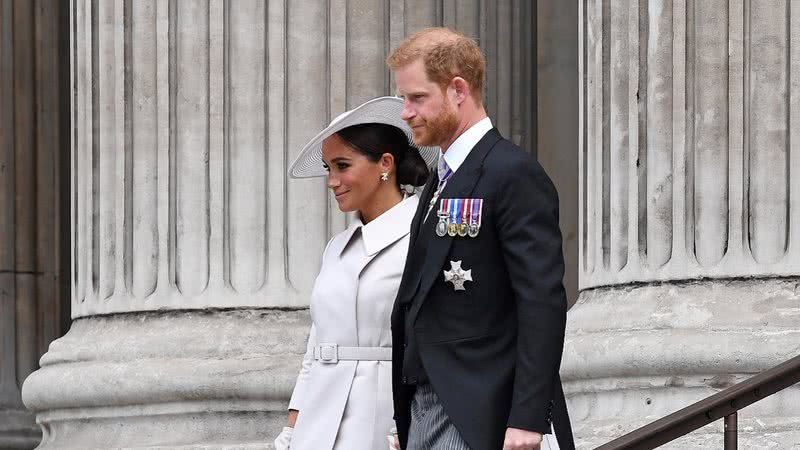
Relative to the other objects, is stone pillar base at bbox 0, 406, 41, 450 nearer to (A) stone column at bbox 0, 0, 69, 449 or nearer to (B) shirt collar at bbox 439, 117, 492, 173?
(A) stone column at bbox 0, 0, 69, 449

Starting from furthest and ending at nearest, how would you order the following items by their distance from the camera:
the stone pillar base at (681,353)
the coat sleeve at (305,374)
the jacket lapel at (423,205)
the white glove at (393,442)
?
the stone pillar base at (681,353) → the coat sleeve at (305,374) → the white glove at (393,442) → the jacket lapel at (423,205)

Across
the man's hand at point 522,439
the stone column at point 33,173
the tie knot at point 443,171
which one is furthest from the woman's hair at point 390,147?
the stone column at point 33,173

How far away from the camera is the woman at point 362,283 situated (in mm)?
5539

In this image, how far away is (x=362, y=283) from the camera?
5570mm

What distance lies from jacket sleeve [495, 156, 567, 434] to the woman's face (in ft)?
3.01

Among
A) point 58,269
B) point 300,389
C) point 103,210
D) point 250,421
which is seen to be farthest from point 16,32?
point 300,389

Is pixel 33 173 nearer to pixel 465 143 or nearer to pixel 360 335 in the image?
pixel 360 335

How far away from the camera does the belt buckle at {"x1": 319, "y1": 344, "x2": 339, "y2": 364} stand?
5.59 m

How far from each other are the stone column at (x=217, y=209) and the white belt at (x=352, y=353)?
8.57 ft

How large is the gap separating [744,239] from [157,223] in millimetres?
2711

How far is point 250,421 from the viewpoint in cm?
832

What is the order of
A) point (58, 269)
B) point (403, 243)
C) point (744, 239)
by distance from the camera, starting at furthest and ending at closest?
point (58, 269) < point (744, 239) < point (403, 243)

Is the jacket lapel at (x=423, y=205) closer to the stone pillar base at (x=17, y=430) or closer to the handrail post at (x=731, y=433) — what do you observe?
the handrail post at (x=731, y=433)

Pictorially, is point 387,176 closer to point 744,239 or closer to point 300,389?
point 300,389
